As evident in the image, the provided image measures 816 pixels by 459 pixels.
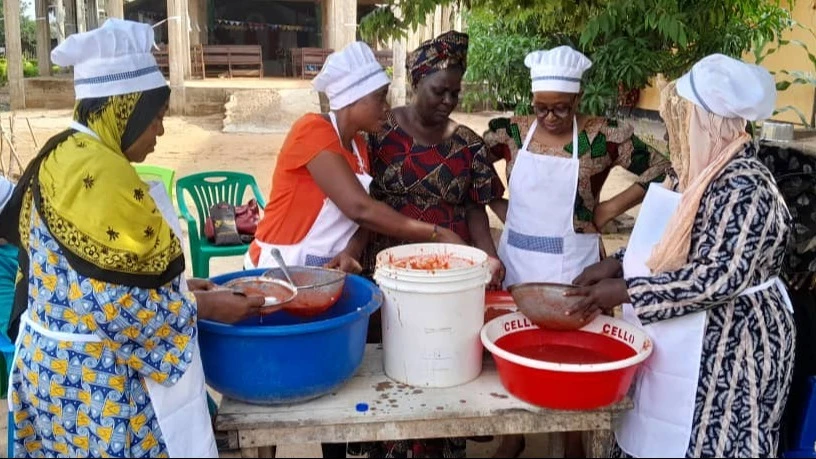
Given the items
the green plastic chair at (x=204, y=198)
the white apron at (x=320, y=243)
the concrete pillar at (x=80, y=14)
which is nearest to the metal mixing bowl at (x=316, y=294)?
the white apron at (x=320, y=243)

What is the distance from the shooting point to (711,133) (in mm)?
1812

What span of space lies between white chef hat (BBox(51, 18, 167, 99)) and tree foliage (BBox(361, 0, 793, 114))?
1.70 metres

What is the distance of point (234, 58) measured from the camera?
1769cm

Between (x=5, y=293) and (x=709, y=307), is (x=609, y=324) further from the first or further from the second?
(x=5, y=293)

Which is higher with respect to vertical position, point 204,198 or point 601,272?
point 601,272

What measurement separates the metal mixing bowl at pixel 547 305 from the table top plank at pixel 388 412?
0.72 ft

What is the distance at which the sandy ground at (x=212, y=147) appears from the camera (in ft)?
28.5

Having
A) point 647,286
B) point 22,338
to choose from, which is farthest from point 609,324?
point 22,338

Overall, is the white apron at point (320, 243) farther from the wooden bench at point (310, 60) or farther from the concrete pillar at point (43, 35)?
the concrete pillar at point (43, 35)

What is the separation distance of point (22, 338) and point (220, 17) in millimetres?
19574

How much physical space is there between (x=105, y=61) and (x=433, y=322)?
0.96m

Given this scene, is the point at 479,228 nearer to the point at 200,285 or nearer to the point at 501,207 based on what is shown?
the point at 501,207

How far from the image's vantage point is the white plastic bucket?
1795mm

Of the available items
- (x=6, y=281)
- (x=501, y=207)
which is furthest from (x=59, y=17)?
(x=501, y=207)
